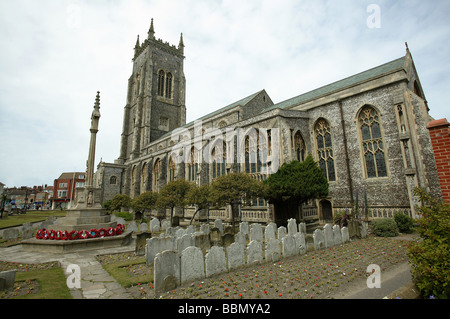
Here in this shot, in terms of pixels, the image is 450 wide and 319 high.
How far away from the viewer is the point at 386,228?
37.2 ft

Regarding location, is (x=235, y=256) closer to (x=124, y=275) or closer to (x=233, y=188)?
(x=124, y=275)

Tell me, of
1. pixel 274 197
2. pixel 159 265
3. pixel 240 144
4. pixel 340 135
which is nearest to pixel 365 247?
pixel 274 197

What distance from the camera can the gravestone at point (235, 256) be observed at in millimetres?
6512

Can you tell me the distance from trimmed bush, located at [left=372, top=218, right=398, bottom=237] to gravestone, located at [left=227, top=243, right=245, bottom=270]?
890 cm

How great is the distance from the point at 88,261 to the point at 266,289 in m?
6.32

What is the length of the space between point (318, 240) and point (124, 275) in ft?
24.1

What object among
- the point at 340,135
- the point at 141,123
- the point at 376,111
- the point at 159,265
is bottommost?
the point at 159,265

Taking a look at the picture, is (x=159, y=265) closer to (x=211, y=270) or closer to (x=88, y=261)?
(x=211, y=270)

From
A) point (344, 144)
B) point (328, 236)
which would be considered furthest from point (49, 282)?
point (344, 144)

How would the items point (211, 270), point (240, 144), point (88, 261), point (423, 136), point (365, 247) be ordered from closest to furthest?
1. point (211, 270)
2. point (88, 261)
3. point (365, 247)
4. point (423, 136)
5. point (240, 144)

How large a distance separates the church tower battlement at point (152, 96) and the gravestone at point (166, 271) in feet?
131

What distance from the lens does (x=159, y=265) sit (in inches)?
198

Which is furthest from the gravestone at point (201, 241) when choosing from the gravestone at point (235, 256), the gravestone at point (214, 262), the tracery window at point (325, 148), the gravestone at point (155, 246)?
the tracery window at point (325, 148)
